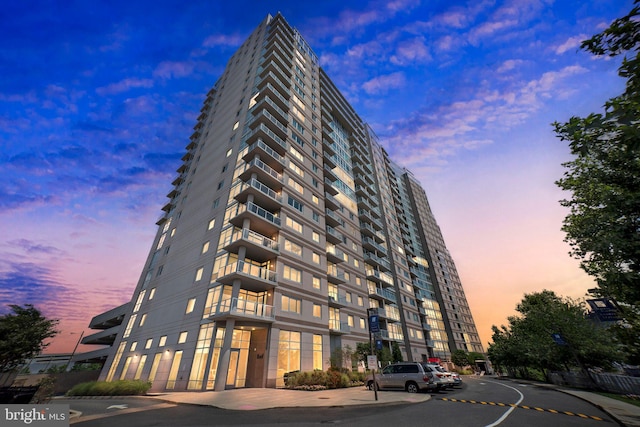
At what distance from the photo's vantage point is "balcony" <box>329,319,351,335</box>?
99.6 feet

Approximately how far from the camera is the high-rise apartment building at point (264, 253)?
22328 mm

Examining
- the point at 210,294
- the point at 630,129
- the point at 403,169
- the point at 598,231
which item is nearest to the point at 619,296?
the point at 598,231

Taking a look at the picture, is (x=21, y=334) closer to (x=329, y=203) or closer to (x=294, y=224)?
(x=294, y=224)

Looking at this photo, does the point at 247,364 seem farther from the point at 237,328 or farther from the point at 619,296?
the point at 619,296

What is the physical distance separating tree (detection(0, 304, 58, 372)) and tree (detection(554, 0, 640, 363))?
132 ft

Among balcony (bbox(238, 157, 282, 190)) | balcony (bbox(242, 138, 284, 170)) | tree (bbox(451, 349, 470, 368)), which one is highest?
balcony (bbox(242, 138, 284, 170))

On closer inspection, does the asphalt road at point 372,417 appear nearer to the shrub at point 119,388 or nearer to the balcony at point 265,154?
the shrub at point 119,388

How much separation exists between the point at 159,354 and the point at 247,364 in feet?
28.6

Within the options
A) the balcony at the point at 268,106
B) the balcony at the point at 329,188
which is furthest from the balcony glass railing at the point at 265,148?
→ the balcony at the point at 329,188

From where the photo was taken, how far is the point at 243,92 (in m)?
40.2

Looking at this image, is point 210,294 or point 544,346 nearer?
point 210,294

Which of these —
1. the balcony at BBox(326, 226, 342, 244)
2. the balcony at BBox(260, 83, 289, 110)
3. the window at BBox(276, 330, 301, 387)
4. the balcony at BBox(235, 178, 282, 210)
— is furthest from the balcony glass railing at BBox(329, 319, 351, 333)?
the balcony at BBox(260, 83, 289, 110)

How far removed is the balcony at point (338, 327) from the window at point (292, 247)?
9.65 m

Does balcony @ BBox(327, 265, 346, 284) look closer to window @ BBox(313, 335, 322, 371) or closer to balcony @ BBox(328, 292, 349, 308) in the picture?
balcony @ BBox(328, 292, 349, 308)
